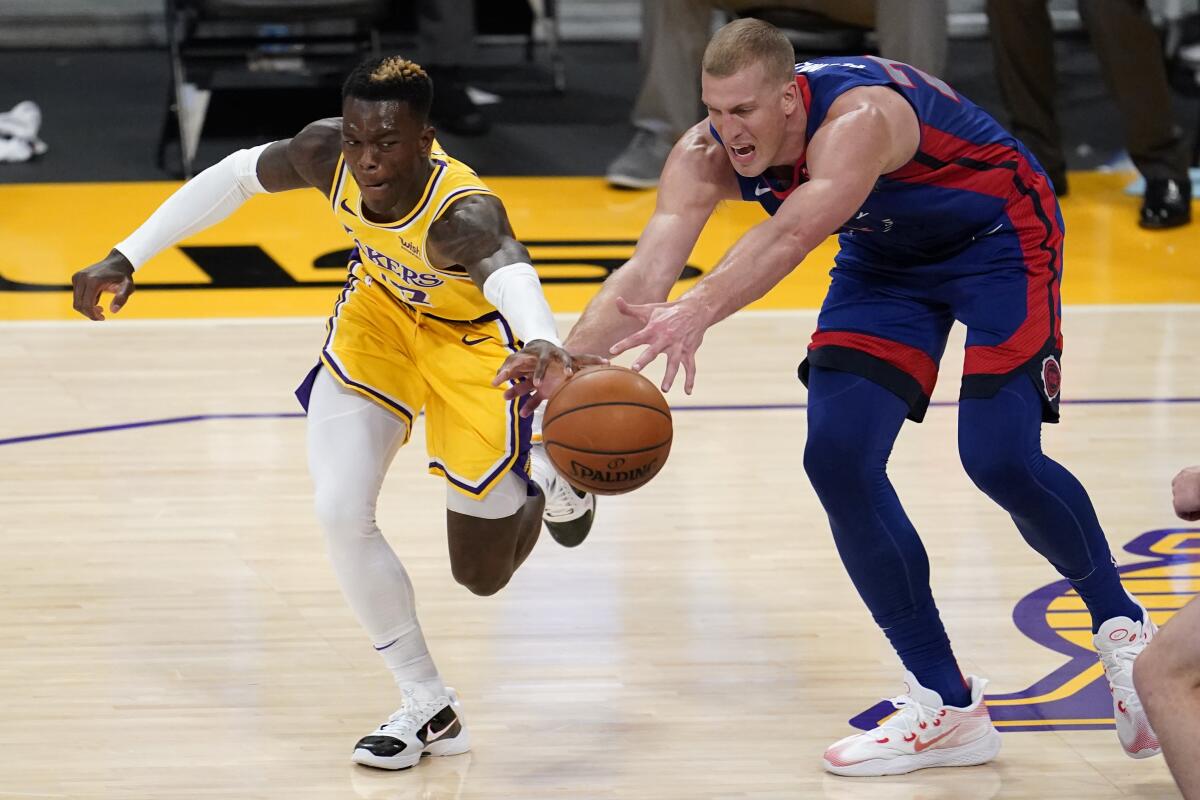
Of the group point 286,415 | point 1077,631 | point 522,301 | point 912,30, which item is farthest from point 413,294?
point 912,30

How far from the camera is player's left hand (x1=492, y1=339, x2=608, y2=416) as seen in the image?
3496 millimetres

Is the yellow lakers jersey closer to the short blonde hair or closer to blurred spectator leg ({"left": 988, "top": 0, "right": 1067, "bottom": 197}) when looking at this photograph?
the short blonde hair

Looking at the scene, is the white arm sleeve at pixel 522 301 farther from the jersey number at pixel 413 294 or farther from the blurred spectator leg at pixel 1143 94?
the blurred spectator leg at pixel 1143 94

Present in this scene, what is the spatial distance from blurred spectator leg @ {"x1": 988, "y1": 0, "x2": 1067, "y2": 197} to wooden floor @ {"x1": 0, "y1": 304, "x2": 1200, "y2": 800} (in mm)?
2325

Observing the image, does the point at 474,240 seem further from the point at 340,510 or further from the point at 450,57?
the point at 450,57

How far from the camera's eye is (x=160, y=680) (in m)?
4.45

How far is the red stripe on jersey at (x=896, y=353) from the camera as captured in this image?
3912 millimetres

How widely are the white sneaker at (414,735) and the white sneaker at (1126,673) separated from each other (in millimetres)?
1482

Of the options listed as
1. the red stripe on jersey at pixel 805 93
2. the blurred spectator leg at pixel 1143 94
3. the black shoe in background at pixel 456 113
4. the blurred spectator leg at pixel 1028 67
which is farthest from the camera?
the black shoe in background at pixel 456 113

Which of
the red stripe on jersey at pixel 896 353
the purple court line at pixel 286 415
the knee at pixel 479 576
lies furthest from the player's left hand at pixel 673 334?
the purple court line at pixel 286 415

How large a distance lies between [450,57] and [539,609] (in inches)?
264

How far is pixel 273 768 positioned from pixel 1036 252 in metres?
2.09

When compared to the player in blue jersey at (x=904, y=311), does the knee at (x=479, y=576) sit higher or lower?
lower

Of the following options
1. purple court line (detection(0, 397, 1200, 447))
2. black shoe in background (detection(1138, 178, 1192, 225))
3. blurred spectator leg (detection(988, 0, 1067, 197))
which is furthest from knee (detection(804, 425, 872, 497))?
blurred spectator leg (detection(988, 0, 1067, 197))
